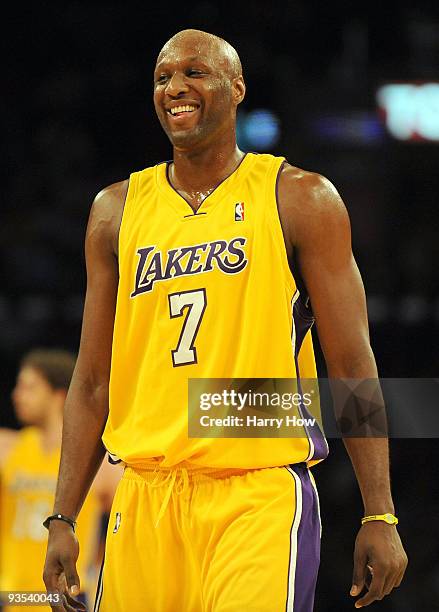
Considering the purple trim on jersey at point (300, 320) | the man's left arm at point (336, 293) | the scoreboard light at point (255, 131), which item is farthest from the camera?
the scoreboard light at point (255, 131)

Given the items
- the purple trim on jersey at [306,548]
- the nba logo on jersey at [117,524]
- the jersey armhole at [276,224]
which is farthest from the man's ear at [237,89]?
the nba logo on jersey at [117,524]

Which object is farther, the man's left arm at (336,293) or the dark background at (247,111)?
the dark background at (247,111)

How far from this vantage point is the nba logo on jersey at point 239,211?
2.74 m

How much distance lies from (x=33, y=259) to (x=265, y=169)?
17.7 feet

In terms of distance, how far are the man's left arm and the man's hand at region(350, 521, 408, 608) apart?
6 centimetres

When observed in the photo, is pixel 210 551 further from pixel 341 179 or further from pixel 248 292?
pixel 341 179

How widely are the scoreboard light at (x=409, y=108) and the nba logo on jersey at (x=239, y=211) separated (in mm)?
5714

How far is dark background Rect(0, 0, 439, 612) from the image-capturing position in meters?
7.93

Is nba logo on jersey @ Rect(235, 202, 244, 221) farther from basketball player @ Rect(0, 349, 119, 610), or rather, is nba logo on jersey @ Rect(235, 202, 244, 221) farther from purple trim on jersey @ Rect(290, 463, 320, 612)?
basketball player @ Rect(0, 349, 119, 610)

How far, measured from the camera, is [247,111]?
791cm

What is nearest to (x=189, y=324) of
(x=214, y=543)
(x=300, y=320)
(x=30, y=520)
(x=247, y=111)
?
(x=300, y=320)

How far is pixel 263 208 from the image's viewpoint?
2.72m

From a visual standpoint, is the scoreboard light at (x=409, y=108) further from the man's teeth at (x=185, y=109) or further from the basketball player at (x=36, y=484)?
the man's teeth at (x=185, y=109)

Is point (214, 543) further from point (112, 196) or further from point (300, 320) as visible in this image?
point (112, 196)
